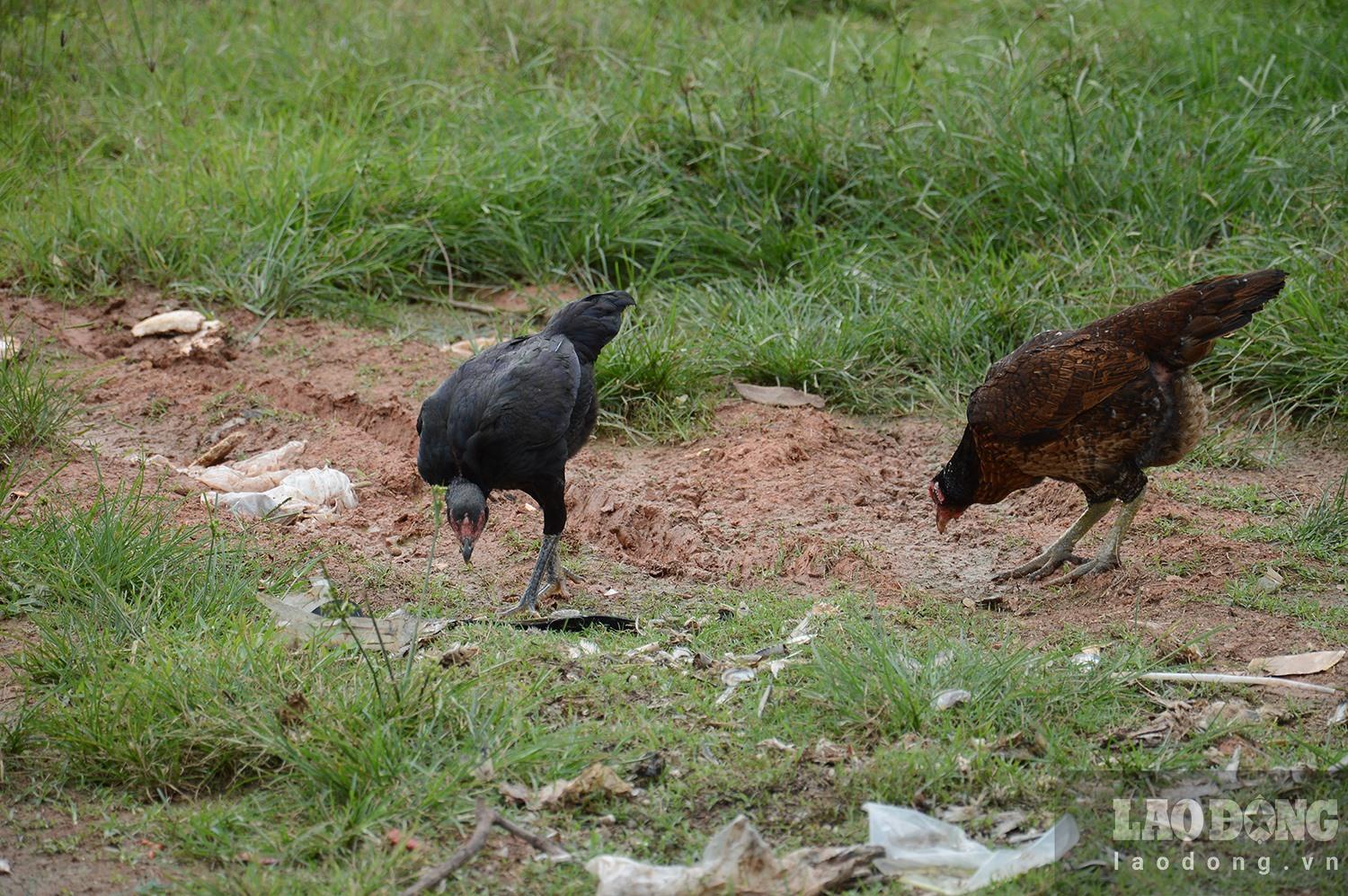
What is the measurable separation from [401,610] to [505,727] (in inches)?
42.0

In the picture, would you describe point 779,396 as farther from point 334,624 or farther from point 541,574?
point 334,624

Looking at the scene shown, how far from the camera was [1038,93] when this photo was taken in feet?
23.5

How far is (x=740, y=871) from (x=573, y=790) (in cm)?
57

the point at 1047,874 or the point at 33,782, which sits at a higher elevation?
the point at 1047,874

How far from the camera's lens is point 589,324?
5016mm

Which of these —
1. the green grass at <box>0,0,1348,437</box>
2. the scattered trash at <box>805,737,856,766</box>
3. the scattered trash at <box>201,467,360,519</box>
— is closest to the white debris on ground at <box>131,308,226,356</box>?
the green grass at <box>0,0,1348,437</box>

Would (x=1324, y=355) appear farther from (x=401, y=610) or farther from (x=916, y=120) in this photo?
(x=401, y=610)

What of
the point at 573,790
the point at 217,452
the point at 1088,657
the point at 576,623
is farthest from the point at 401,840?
the point at 217,452

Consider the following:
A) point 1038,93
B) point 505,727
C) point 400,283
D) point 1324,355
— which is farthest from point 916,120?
point 505,727

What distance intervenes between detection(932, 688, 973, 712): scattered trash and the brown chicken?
54.8 inches

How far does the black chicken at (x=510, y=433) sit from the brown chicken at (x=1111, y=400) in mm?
1477

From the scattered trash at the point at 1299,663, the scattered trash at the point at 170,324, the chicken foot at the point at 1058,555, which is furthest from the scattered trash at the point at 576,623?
the scattered trash at the point at 170,324

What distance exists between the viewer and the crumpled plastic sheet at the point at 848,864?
2707mm

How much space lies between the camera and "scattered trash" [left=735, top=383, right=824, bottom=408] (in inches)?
234
